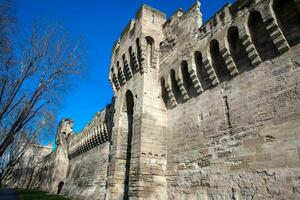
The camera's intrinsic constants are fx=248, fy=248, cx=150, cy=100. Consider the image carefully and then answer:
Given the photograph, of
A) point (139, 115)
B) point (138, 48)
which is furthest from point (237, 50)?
point (138, 48)

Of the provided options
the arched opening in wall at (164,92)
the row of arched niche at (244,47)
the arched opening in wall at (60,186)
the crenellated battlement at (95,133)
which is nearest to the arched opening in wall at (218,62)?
the row of arched niche at (244,47)

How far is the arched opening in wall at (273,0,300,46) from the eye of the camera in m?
5.16

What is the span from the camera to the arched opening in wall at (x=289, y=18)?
16.9 feet

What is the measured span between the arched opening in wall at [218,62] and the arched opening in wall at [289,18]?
→ 5.72 feet

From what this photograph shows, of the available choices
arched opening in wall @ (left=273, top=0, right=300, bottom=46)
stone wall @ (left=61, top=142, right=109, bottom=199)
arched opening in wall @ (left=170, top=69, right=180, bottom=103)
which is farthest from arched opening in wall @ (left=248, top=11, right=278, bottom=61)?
stone wall @ (left=61, top=142, right=109, bottom=199)

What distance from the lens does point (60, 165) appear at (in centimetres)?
2409

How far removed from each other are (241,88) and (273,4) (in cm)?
201

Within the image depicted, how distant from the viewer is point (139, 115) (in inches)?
341

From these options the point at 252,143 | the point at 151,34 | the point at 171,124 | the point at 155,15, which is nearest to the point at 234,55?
the point at 252,143

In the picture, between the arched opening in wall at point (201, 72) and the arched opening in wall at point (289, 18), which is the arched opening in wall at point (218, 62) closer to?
the arched opening in wall at point (201, 72)

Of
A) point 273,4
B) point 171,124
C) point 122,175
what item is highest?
point 273,4

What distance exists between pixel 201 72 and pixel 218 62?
72 cm

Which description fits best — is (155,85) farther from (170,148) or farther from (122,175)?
(122,175)

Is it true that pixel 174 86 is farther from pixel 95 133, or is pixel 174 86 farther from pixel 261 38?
pixel 95 133
